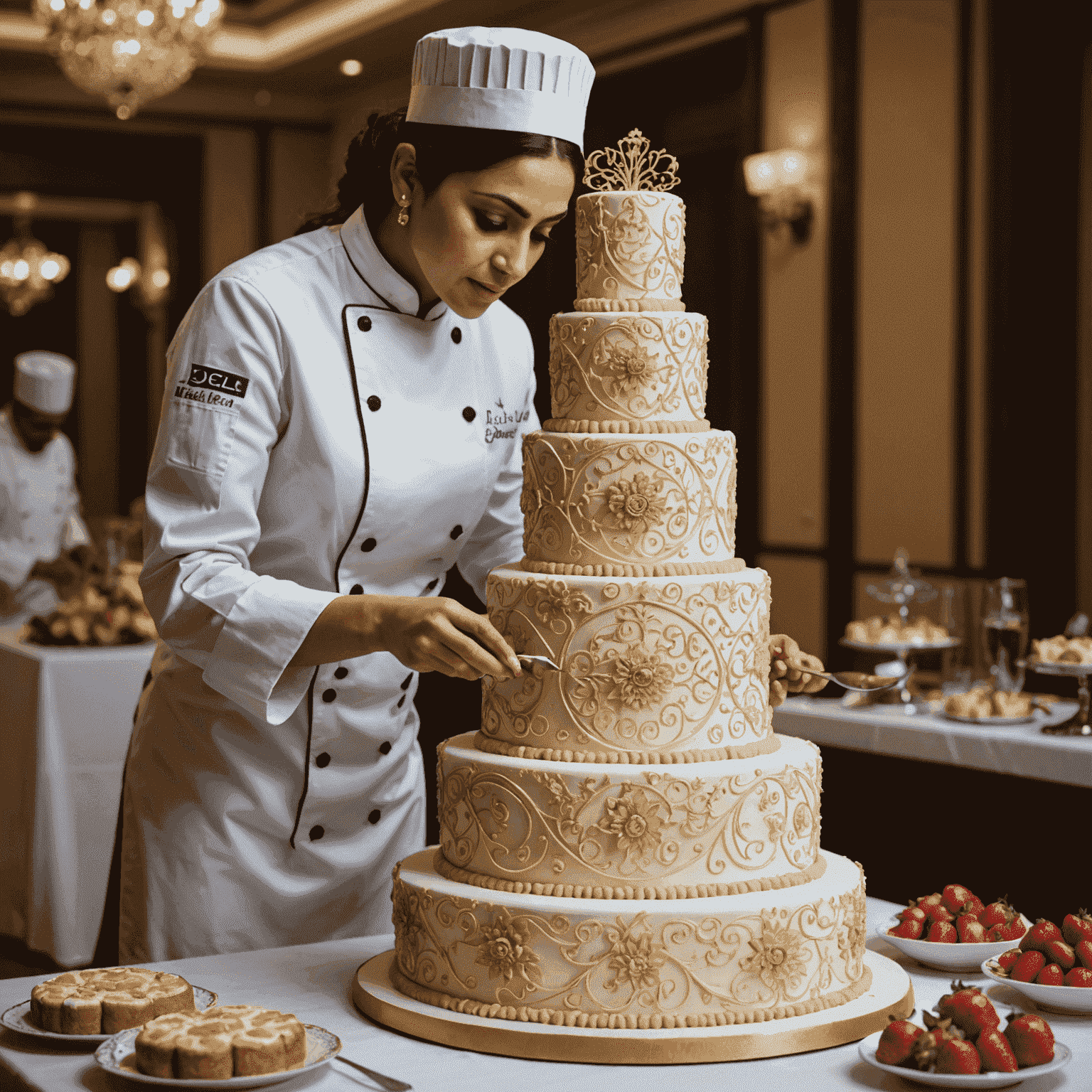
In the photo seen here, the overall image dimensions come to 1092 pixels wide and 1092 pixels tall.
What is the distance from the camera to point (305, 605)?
73.0 inches

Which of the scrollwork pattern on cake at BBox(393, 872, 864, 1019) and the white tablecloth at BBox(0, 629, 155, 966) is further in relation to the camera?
the white tablecloth at BBox(0, 629, 155, 966)

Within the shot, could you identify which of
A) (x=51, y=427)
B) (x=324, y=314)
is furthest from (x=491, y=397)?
(x=51, y=427)

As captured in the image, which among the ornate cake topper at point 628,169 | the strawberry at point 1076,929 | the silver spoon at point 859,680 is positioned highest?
the ornate cake topper at point 628,169

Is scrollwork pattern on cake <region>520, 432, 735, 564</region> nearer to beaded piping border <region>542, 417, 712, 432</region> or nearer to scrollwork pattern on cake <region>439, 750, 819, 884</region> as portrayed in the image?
beaded piping border <region>542, 417, 712, 432</region>

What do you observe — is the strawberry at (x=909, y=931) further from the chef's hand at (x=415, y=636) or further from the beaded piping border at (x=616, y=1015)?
the chef's hand at (x=415, y=636)

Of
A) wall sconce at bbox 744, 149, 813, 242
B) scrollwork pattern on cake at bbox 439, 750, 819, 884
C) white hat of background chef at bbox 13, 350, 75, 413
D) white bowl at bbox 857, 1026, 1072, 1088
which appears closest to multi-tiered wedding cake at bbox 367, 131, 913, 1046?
scrollwork pattern on cake at bbox 439, 750, 819, 884

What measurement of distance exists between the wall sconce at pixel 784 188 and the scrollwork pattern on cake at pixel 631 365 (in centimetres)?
567

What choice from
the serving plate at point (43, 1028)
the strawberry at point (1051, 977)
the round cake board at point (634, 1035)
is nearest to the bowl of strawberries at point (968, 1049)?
the round cake board at point (634, 1035)

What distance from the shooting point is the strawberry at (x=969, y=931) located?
2.00m

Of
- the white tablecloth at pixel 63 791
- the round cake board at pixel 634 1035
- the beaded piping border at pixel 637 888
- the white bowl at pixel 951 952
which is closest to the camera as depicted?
the round cake board at pixel 634 1035

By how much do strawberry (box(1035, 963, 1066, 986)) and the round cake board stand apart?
0.17 metres

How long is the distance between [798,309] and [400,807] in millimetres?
5558

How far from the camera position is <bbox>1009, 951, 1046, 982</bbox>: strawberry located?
1.84 m

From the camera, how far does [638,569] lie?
1.86m
